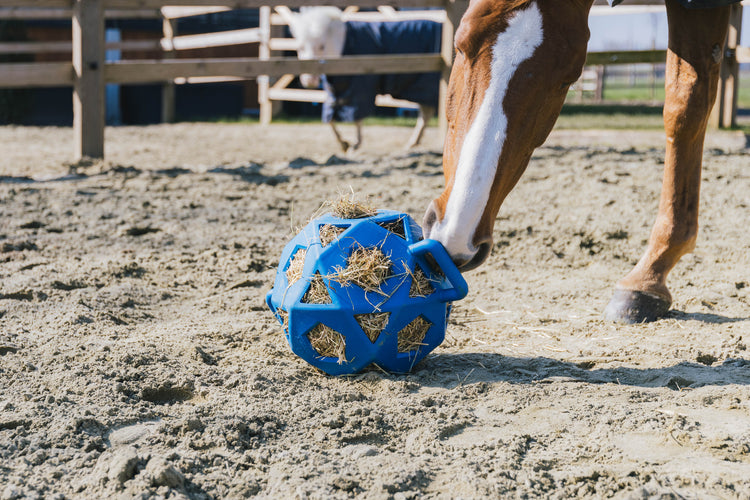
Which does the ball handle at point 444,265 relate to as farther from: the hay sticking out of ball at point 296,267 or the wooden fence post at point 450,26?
Answer: the wooden fence post at point 450,26

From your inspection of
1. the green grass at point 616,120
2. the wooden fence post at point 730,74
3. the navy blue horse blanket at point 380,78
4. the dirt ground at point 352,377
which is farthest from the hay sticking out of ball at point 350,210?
the green grass at point 616,120

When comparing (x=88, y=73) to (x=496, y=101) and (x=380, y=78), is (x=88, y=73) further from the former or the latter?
(x=496, y=101)

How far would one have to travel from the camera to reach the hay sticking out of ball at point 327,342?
1966 millimetres

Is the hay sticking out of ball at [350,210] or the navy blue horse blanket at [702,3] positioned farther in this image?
the navy blue horse blanket at [702,3]

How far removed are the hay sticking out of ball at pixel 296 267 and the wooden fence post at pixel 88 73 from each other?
166 inches

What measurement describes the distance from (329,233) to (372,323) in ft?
0.94

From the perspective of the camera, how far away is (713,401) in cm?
185

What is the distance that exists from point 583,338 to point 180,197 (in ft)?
9.13

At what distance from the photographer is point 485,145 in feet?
6.06

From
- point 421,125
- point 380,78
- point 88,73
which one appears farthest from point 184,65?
point 421,125

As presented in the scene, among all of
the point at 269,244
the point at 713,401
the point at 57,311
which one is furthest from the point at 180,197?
the point at 713,401

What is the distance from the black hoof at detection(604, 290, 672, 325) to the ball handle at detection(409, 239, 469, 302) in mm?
841

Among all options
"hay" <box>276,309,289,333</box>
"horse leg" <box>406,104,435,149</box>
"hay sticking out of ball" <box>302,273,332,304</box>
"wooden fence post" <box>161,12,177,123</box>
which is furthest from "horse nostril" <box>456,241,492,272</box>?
"wooden fence post" <box>161,12,177,123</box>

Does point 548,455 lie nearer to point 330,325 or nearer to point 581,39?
point 330,325
